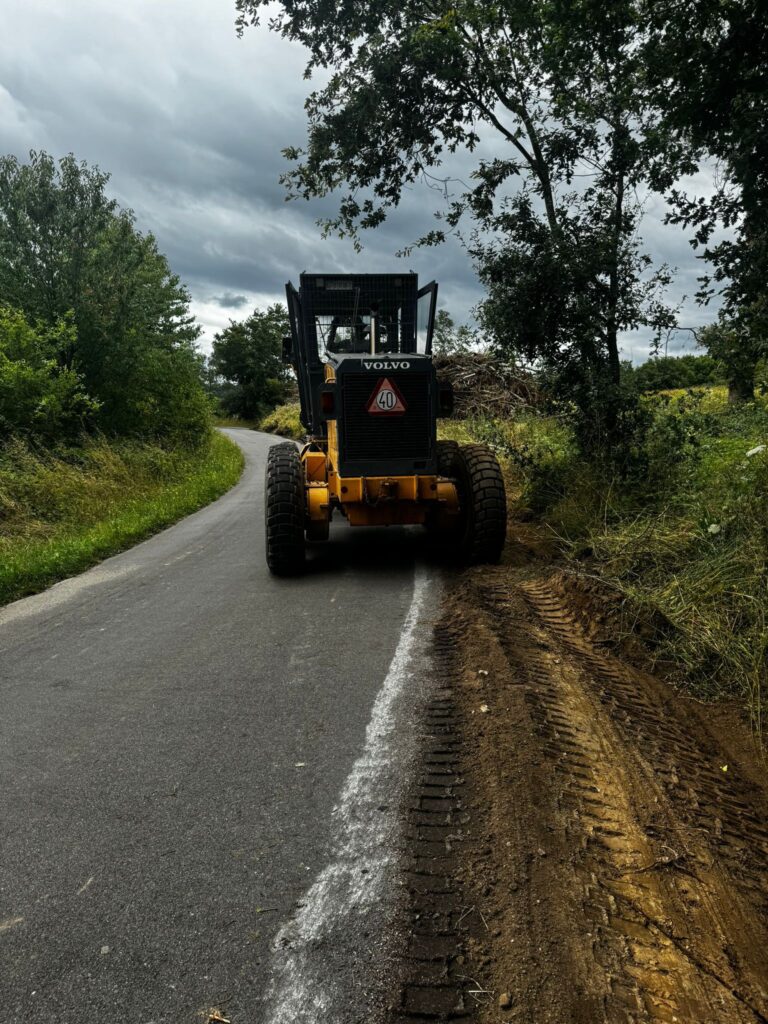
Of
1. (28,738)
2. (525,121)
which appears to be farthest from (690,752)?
(525,121)

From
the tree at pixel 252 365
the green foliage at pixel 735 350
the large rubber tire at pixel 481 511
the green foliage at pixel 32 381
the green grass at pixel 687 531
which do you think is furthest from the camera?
the tree at pixel 252 365

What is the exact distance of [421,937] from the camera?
196cm

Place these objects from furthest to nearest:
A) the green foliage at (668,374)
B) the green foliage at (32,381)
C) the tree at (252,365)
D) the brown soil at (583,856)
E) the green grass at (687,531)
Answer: the tree at (252,365), the green foliage at (32,381), the green foliage at (668,374), the green grass at (687,531), the brown soil at (583,856)

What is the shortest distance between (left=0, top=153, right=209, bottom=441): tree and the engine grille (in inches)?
474

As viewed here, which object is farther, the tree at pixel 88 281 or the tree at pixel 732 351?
the tree at pixel 88 281

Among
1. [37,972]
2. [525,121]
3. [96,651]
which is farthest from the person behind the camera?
[525,121]

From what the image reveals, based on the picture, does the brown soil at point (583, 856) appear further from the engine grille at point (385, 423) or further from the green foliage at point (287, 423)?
the green foliage at point (287, 423)

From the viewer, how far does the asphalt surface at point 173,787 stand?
190 centimetres

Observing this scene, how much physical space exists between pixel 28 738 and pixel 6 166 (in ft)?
58.5

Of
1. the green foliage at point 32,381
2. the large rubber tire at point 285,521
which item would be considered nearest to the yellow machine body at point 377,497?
the large rubber tire at point 285,521

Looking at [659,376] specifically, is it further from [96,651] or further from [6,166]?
[6,166]

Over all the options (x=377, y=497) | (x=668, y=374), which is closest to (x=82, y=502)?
(x=377, y=497)

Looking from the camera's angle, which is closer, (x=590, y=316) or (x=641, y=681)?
(x=641, y=681)

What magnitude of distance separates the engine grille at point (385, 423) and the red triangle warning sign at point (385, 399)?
36 mm
